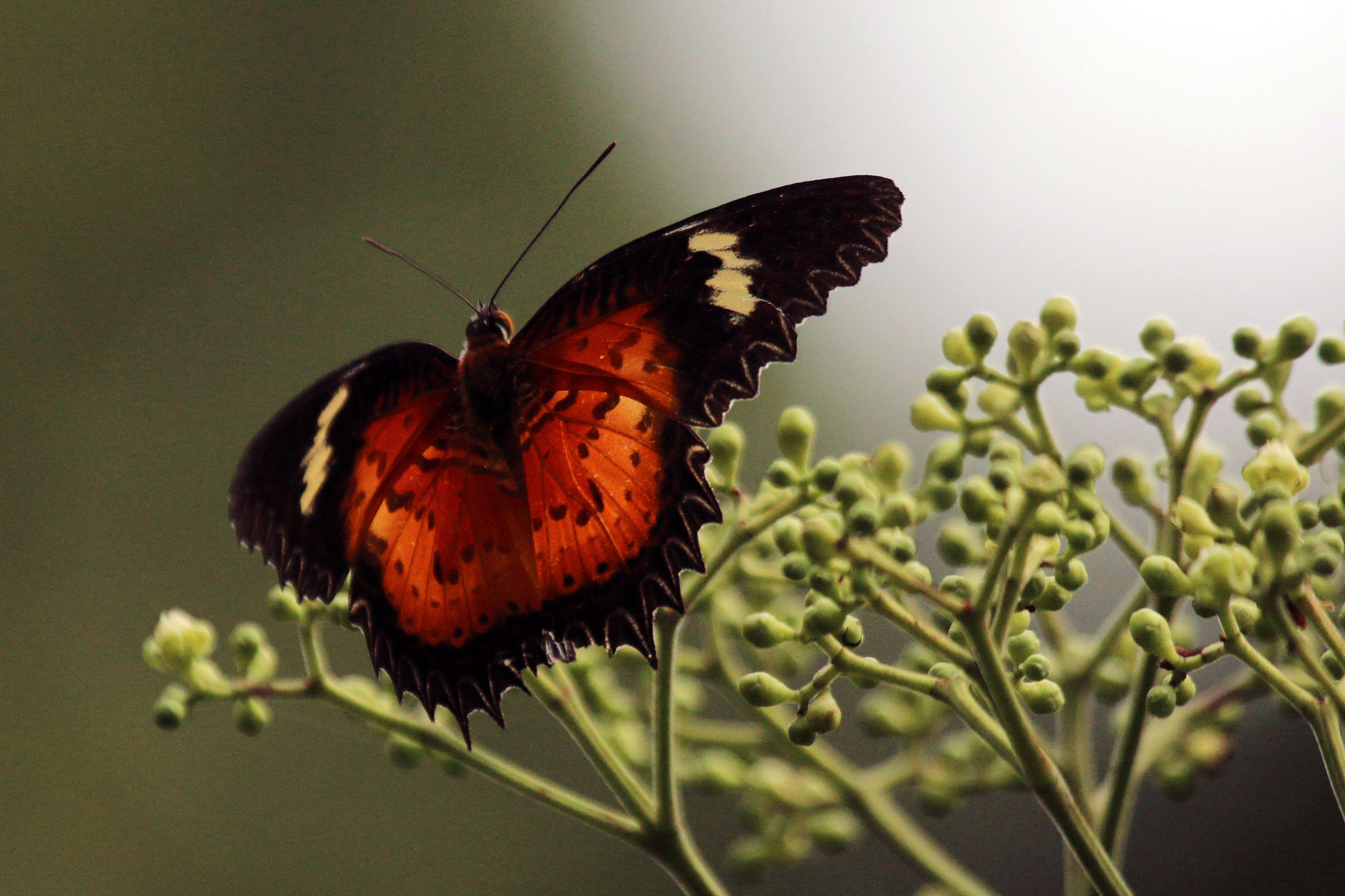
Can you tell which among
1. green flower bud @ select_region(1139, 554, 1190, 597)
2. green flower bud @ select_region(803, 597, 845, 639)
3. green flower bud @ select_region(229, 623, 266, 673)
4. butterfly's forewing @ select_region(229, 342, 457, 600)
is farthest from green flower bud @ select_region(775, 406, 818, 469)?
green flower bud @ select_region(229, 623, 266, 673)

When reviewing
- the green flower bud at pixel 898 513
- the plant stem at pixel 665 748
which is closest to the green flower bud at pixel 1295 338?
the green flower bud at pixel 898 513

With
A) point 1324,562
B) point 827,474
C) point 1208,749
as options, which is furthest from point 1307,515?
point 1208,749

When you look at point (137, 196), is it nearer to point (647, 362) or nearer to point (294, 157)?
point (294, 157)

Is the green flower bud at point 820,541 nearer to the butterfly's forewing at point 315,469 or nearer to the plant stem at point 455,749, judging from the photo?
the plant stem at point 455,749

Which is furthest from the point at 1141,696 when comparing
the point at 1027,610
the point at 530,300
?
the point at 530,300

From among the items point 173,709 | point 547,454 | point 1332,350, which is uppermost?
point 1332,350

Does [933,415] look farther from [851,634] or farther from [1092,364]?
[851,634]

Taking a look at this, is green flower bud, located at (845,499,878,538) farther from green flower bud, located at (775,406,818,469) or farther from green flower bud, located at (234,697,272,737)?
green flower bud, located at (234,697,272,737)
